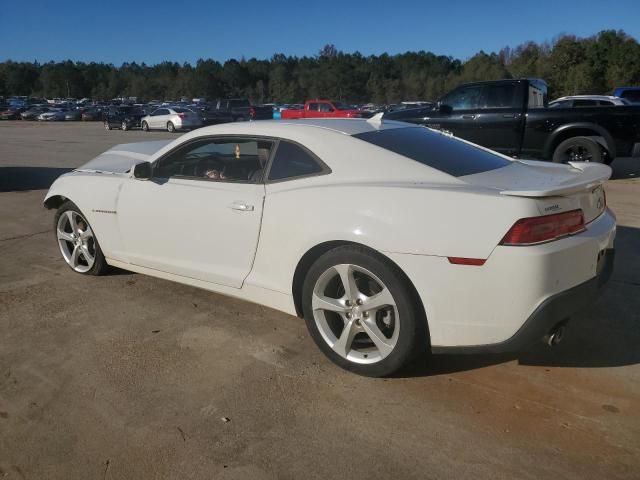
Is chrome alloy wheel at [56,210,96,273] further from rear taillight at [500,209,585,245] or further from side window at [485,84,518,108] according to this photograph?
side window at [485,84,518,108]

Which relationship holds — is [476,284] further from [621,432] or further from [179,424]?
[179,424]

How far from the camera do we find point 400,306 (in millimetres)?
2844

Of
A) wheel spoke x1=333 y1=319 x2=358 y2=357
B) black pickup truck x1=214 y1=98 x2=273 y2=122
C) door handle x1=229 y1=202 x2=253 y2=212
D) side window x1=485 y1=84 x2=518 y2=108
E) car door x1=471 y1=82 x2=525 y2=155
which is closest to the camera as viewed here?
wheel spoke x1=333 y1=319 x2=358 y2=357

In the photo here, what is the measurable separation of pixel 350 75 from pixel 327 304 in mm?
96826

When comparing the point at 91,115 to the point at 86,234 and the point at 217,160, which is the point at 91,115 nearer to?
the point at 86,234

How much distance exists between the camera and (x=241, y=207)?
3.49 metres

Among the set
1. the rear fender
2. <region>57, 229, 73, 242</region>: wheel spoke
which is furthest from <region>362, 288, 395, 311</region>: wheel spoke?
the rear fender

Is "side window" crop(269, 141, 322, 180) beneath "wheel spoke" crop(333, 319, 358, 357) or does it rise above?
above

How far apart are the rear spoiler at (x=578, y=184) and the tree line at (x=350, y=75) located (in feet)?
149

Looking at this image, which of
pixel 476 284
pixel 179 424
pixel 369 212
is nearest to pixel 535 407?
pixel 476 284

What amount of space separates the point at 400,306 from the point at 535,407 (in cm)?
85

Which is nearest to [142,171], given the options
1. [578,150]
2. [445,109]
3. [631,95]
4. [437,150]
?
[437,150]

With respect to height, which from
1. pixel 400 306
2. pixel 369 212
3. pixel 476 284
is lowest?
pixel 400 306

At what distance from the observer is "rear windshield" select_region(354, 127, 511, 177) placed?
3250mm
